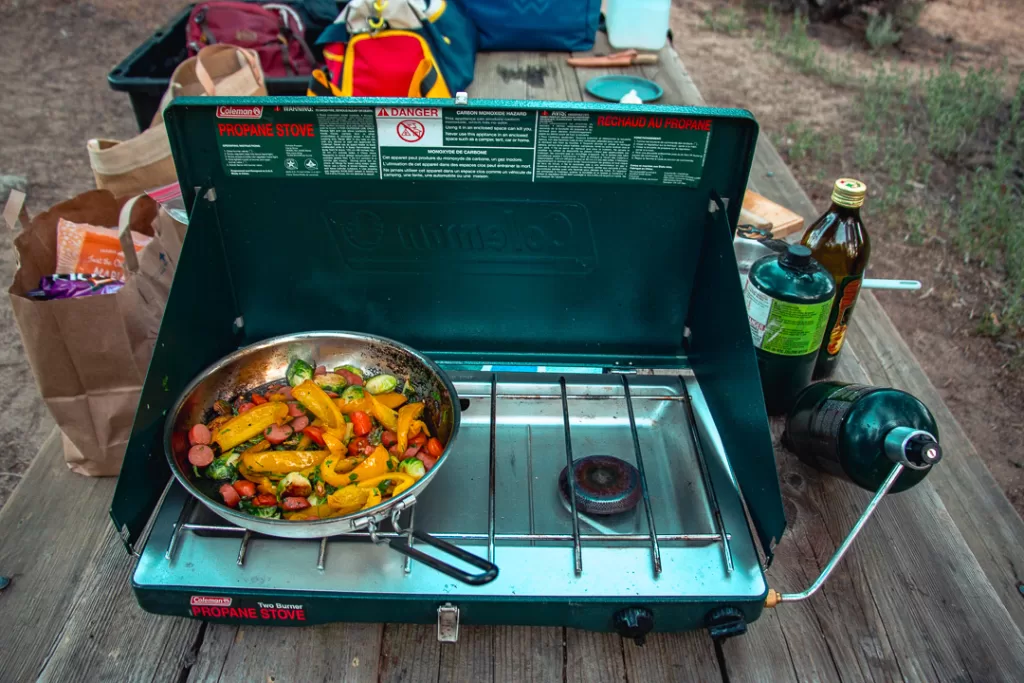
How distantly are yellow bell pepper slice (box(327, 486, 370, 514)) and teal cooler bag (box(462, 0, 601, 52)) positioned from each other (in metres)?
2.40

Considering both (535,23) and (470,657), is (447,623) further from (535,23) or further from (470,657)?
(535,23)

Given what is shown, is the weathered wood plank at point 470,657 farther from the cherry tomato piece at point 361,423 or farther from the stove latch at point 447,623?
the cherry tomato piece at point 361,423

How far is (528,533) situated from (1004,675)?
0.76 m

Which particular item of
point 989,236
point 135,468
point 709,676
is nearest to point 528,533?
point 709,676

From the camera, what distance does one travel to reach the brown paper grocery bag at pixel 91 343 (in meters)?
1.34

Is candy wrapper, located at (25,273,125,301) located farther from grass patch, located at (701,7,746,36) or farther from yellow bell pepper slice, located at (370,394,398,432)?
grass patch, located at (701,7,746,36)

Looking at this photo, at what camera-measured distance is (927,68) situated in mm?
5961

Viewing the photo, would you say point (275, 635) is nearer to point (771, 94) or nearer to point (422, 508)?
point (422, 508)

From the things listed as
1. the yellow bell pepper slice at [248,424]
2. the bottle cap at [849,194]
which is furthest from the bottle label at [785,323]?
the yellow bell pepper slice at [248,424]

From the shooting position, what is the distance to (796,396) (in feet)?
4.75

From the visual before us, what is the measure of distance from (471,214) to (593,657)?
805 millimetres

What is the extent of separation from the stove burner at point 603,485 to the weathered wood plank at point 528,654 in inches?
8.1

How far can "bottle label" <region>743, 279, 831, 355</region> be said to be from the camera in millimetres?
1356

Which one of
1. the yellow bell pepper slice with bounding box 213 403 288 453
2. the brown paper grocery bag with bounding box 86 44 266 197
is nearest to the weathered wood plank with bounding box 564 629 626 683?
the yellow bell pepper slice with bounding box 213 403 288 453
